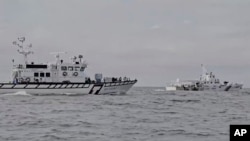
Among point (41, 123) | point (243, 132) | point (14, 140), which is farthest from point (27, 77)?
point (243, 132)

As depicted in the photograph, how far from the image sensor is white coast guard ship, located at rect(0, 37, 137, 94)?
78.1 metres

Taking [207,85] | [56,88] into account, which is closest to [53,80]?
[56,88]

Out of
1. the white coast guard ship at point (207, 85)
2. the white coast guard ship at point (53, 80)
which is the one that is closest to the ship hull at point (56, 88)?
the white coast guard ship at point (53, 80)

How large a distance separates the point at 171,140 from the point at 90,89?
5413 centimetres

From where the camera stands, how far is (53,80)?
265 feet

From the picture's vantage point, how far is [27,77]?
79938 millimetres

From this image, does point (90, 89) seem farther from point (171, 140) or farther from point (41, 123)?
point (171, 140)

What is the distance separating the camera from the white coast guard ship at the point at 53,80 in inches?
3073

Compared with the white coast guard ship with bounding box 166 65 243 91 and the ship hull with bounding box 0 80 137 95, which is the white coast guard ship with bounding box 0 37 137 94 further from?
the white coast guard ship with bounding box 166 65 243 91

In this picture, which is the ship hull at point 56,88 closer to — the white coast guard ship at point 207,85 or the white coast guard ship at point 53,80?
the white coast guard ship at point 53,80

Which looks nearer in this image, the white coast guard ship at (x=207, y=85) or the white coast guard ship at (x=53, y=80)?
the white coast guard ship at (x=53, y=80)

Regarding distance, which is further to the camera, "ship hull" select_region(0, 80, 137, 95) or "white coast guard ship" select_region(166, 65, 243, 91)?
"white coast guard ship" select_region(166, 65, 243, 91)

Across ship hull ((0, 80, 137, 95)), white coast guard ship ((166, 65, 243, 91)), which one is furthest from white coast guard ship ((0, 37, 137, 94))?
white coast guard ship ((166, 65, 243, 91))

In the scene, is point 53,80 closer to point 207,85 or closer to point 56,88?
point 56,88
